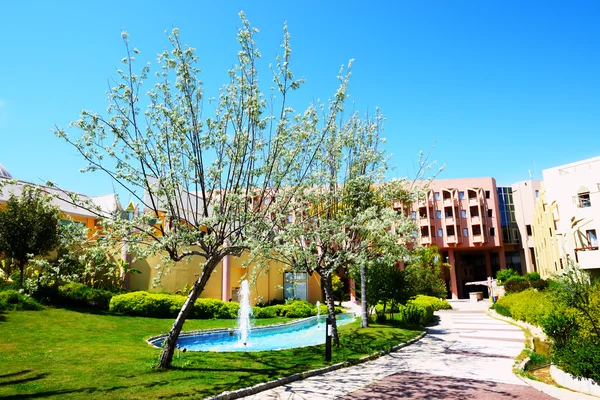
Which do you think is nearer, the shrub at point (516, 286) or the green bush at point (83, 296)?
the green bush at point (83, 296)

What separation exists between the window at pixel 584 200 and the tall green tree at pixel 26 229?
41282 millimetres

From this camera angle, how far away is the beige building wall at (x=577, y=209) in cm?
3394

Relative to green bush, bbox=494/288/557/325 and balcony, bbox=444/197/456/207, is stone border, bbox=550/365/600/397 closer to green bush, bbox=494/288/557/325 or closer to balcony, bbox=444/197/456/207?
green bush, bbox=494/288/557/325

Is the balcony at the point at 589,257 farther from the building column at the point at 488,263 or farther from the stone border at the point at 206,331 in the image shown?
the building column at the point at 488,263

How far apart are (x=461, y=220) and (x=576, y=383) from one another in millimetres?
55652

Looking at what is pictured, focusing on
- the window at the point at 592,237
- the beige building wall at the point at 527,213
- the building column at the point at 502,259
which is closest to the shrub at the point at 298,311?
the window at the point at 592,237

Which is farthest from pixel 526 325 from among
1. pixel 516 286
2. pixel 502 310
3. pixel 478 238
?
pixel 478 238

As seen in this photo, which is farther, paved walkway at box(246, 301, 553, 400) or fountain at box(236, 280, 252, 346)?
fountain at box(236, 280, 252, 346)

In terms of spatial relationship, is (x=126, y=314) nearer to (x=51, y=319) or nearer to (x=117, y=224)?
(x=51, y=319)

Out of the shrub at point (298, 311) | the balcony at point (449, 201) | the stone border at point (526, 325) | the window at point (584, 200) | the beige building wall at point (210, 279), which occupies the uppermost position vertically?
the balcony at point (449, 201)

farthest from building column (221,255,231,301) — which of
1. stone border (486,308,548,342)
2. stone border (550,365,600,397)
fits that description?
stone border (550,365,600,397)

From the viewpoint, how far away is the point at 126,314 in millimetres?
22938

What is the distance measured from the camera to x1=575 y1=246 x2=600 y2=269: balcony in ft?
108

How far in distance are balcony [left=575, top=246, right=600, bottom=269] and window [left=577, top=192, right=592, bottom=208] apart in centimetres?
422
